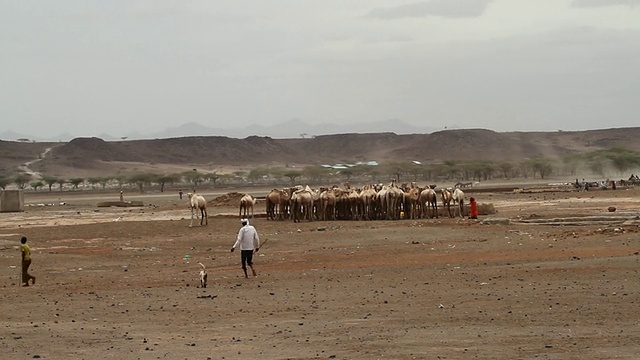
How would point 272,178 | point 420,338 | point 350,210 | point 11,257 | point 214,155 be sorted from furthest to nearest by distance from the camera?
point 214,155 < point 272,178 < point 350,210 < point 11,257 < point 420,338

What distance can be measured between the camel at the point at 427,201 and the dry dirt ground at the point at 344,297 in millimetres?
6868

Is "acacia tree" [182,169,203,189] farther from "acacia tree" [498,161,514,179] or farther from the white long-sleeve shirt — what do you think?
the white long-sleeve shirt

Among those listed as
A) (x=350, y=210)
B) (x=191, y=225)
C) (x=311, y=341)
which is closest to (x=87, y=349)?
(x=311, y=341)

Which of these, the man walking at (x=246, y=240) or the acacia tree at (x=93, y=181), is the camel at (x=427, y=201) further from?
the acacia tree at (x=93, y=181)

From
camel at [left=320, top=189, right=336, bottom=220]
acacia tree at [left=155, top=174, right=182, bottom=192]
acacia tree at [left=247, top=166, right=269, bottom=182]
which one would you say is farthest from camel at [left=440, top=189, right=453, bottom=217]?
acacia tree at [left=247, top=166, right=269, bottom=182]

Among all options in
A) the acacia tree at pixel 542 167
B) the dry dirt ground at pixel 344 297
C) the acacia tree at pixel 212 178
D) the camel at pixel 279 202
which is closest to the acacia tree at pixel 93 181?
the acacia tree at pixel 212 178

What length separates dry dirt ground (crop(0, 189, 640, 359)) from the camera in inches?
516

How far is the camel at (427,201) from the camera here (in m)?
41.3

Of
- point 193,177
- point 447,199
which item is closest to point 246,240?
point 447,199

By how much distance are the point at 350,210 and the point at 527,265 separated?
21010 mm

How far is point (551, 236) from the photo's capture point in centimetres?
2912

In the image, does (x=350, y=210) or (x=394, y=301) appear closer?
(x=394, y=301)

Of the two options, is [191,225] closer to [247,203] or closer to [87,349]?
[247,203]

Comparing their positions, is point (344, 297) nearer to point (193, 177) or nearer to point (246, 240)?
point (246, 240)
